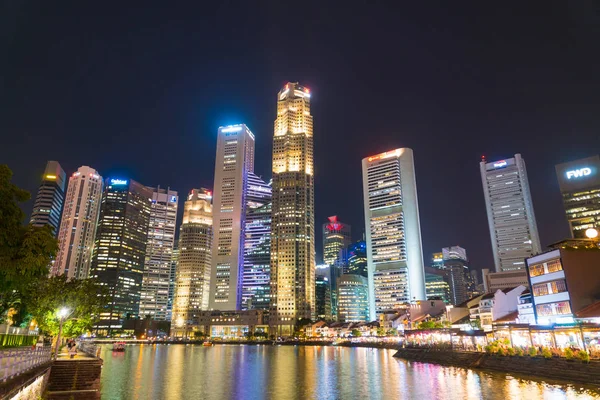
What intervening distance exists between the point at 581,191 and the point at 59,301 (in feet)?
619

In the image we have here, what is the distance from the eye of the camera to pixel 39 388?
97.9ft

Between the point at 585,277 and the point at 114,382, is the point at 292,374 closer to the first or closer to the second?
the point at 114,382

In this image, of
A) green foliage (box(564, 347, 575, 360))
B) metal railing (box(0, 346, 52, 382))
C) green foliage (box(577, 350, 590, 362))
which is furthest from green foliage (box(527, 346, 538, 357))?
metal railing (box(0, 346, 52, 382))

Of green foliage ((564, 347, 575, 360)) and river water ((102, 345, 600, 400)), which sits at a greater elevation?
green foliage ((564, 347, 575, 360))

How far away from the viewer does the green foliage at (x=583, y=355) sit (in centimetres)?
4034

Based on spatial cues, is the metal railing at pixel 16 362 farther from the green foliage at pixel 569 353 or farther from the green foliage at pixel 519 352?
the green foliage at pixel 519 352

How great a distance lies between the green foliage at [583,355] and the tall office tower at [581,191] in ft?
478

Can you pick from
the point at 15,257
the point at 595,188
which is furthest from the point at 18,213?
A: the point at 595,188

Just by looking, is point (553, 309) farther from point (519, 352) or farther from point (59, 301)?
point (59, 301)

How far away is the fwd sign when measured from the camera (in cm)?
16650

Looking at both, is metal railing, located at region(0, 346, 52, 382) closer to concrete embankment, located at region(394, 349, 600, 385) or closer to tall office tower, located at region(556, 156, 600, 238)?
concrete embankment, located at region(394, 349, 600, 385)

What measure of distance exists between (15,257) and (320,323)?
7268 inches

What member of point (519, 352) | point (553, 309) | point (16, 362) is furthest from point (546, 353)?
point (16, 362)

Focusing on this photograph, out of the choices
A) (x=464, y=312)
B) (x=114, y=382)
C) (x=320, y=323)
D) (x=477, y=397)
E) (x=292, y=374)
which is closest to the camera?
(x=477, y=397)
